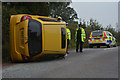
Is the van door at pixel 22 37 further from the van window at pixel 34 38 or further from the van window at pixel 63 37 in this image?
the van window at pixel 63 37

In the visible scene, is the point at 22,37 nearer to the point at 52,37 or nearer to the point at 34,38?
the point at 34,38

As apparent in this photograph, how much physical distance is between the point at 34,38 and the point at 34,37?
0.13 feet

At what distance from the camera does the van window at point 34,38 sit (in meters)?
8.12

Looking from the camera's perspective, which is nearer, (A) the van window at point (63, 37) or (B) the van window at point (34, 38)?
(B) the van window at point (34, 38)

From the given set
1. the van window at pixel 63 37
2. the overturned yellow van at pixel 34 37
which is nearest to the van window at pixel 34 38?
the overturned yellow van at pixel 34 37

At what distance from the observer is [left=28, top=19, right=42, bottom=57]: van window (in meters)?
8.12

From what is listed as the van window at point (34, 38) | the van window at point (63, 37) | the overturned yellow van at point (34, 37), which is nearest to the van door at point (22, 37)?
the overturned yellow van at point (34, 37)

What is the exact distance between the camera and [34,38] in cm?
816

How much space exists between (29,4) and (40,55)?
29.2ft

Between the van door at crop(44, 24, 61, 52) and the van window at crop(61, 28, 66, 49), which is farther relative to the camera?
the van window at crop(61, 28, 66, 49)

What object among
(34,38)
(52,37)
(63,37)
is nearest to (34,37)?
(34,38)

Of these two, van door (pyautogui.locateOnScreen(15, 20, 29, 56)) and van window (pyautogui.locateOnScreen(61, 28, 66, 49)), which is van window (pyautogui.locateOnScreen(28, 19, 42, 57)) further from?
van window (pyautogui.locateOnScreen(61, 28, 66, 49))

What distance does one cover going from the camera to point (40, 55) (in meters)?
8.20

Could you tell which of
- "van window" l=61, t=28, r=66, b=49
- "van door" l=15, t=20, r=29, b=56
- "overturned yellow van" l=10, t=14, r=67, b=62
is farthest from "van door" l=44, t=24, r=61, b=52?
"van door" l=15, t=20, r=29, b=56
